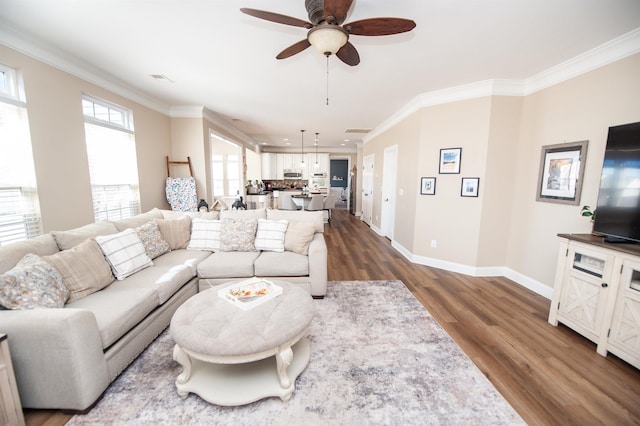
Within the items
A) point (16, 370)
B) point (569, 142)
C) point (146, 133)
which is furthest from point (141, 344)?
point (569, 142)

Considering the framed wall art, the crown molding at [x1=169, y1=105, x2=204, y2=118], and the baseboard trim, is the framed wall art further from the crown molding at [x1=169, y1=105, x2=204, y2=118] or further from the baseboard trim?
the crown molding at [x1=169, y1=105, x2=204, y2=118]

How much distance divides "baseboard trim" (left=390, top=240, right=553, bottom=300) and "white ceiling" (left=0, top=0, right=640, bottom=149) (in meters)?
2.56

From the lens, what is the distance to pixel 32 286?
150 centimetres

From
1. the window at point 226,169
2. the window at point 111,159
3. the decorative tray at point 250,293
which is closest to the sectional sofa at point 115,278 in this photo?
the decorative tray at point 250,293

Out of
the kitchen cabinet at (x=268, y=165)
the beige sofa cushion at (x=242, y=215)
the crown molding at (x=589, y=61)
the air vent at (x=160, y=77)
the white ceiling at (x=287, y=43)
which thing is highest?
the air vent at (x=160, y=77)

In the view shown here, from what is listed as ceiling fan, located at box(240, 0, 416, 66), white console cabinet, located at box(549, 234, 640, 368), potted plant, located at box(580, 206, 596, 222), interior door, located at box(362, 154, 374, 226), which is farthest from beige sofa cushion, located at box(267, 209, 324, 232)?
interior door, located at box(362, 154, 374, 226)

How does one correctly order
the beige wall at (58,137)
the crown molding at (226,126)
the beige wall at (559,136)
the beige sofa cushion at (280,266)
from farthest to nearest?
1. the crown molding at (226,126)
2. the beige sofa cushion at (280,266)
3. the beige wall at (58,137)
4. the beige wall at (559,136)

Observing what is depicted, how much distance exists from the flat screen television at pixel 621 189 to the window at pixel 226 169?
753 cm

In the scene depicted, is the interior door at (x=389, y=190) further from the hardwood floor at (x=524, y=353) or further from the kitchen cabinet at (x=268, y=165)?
the kitchen cabinet at (x=268, y=165)

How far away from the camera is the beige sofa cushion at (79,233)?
2041 mm

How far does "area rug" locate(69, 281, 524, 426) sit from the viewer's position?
4.56 feet

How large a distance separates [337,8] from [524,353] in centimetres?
289

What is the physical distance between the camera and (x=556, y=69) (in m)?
2.75

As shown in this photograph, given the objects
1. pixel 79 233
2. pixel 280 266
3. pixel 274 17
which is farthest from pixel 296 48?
pixel 79 233
